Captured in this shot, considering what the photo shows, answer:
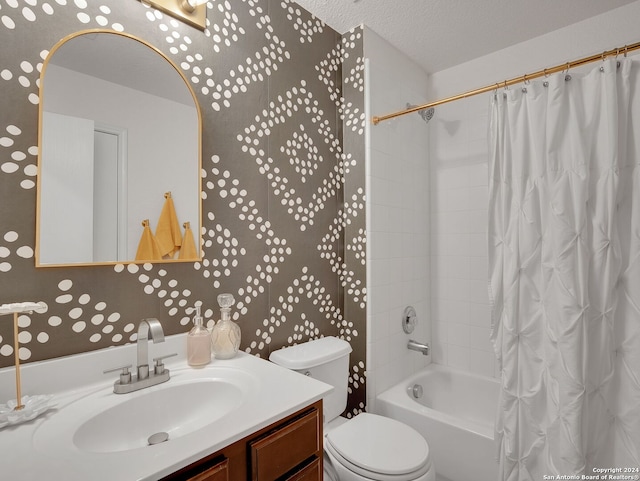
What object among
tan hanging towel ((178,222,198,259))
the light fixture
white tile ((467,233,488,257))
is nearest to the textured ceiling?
the light fixture

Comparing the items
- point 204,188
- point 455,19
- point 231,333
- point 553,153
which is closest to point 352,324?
point 231,333

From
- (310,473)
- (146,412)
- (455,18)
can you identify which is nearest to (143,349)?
(146,412)

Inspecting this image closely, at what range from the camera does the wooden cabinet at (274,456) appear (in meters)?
0.78

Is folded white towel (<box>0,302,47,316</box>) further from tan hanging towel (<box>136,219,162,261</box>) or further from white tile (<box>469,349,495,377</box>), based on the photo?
white tile (<box>469,349,495,377</box>)

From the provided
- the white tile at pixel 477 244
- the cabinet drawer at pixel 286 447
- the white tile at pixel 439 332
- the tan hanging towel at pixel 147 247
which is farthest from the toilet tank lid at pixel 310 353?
the white tile at pixel 477 244

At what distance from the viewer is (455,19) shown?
1.96 meters

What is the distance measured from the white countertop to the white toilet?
0.36 metres

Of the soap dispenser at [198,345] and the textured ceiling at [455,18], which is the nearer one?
the soap dispenser at [198,345]

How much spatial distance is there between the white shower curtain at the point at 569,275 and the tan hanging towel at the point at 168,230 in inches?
52.9

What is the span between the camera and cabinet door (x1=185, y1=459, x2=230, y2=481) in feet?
2.45

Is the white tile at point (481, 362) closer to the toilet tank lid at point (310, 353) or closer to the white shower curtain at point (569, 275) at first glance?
the white shower curtain at point (569, 275)

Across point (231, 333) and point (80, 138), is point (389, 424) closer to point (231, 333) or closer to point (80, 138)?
point (231, 333)

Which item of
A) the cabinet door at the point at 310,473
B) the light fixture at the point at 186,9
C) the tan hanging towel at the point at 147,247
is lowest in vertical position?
the cabinet door at the point at 310,473

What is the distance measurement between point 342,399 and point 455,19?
221 centimetres
